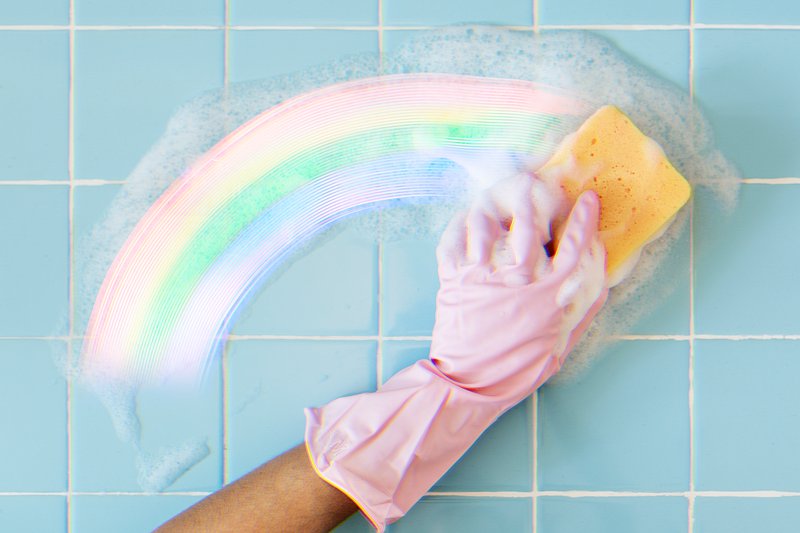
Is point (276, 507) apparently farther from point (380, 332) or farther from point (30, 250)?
point (30, 250)

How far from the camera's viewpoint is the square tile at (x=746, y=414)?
0.82m

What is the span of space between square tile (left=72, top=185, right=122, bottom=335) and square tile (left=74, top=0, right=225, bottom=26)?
20 cm

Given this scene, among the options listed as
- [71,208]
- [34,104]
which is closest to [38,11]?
[34,104]

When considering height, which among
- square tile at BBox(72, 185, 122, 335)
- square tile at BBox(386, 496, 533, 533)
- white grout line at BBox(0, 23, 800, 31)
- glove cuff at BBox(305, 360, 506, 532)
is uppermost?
white grout line at BBox(0, 23, 800, 31)

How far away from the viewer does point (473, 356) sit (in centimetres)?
75

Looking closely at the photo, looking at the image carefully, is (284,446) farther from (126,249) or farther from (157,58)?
(157,58)

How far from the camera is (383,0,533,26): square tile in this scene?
2.69 ft

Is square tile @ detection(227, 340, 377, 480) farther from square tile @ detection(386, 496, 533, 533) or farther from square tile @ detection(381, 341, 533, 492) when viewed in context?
square tile @ detection(386, 496, 533, 533)

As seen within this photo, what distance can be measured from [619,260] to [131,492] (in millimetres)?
627

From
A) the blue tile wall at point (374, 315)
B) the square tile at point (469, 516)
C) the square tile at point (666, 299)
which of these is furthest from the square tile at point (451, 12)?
the square tile at point (469, 516)

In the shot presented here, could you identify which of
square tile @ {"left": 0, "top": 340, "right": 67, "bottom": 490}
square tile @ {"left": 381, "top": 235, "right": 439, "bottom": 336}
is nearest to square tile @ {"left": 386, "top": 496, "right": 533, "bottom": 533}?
square tile @ {"left": 381, "top": 235, "right": 439, "bottom": 336}

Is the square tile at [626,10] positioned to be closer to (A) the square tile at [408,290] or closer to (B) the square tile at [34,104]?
(A) the square tile at [408,290]

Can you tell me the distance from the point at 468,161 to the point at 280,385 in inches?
13.6

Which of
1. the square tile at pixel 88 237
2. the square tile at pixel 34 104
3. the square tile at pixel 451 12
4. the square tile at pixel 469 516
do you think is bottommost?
the square tile at pixel 469 516
